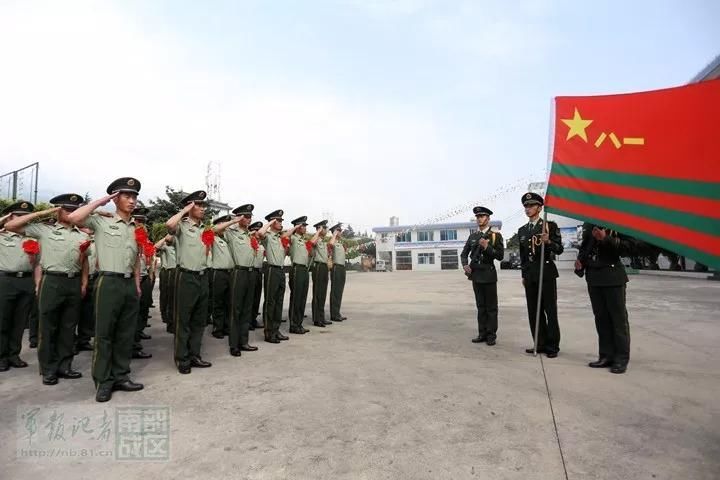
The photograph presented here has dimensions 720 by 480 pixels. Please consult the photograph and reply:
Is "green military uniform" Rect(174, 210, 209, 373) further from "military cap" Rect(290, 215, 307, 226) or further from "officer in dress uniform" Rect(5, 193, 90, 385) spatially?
"military cap" Rect(290, 215, 307, 226)

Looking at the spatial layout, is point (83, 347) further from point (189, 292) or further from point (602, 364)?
point (602, 364)

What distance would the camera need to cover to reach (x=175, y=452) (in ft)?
7.56

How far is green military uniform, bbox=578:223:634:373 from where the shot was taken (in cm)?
396

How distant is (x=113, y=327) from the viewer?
341 cm

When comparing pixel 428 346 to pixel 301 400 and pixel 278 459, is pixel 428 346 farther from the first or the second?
pixel 278 459

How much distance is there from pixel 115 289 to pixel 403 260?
41.7 m

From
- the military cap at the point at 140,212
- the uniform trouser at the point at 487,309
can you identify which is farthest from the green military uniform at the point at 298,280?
the uniform trouser at the point at 487,309

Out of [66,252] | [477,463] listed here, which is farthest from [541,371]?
[66,252]

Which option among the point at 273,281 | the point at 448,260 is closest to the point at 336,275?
the point at 273,281

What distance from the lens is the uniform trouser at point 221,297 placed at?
17.9 ft

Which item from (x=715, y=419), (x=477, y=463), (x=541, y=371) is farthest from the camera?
(x=541, y=371)

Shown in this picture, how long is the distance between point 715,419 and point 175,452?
3.56 m

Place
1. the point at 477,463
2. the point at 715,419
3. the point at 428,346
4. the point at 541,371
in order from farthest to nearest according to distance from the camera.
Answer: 1. the point at 428,346
2. the point at 541,371
3. the point at 715,419
4. the point at 477,463

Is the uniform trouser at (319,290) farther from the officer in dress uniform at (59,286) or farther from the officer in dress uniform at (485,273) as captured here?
the officer in dress uniform at (59,286)
